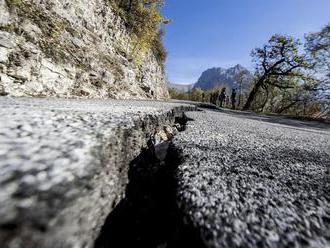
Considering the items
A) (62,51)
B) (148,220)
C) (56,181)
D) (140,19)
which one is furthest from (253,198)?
(140,19)

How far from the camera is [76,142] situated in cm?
73

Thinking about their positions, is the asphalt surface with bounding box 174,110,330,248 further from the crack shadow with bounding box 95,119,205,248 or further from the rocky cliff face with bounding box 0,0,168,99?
the rocky cliff face with bounding box 0,0,168,99

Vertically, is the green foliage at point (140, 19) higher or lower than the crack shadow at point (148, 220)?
higher

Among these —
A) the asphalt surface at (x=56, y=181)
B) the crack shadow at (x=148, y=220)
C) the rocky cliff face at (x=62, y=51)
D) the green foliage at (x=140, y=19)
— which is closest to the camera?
the asphalt surface at (x=56, y=181)

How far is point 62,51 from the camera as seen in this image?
12.2ft

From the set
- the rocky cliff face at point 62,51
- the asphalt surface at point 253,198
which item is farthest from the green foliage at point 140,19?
the asphalt surface at point 253,198

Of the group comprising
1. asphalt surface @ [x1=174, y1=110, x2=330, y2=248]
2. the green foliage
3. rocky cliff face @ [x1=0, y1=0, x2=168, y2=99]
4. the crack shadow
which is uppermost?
the green foliage

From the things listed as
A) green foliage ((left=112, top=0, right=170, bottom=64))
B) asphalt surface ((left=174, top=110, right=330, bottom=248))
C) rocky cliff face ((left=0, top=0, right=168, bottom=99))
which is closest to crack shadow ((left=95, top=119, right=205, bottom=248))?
asphalt surface ((left=174, top=110, right=330, bottom=248))

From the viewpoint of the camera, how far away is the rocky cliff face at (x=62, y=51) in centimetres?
277

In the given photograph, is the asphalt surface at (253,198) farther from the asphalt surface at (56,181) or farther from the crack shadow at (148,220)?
the asphalt surface at (56,181)

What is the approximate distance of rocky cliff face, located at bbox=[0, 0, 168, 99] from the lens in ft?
9.07

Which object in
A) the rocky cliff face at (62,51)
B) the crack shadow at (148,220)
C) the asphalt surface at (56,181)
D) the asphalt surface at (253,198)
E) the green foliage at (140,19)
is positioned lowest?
the crack shadow at (148,220)

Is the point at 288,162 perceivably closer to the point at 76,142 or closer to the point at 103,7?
the point at 76,142

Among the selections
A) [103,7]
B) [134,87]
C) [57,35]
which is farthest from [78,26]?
[134,87]
